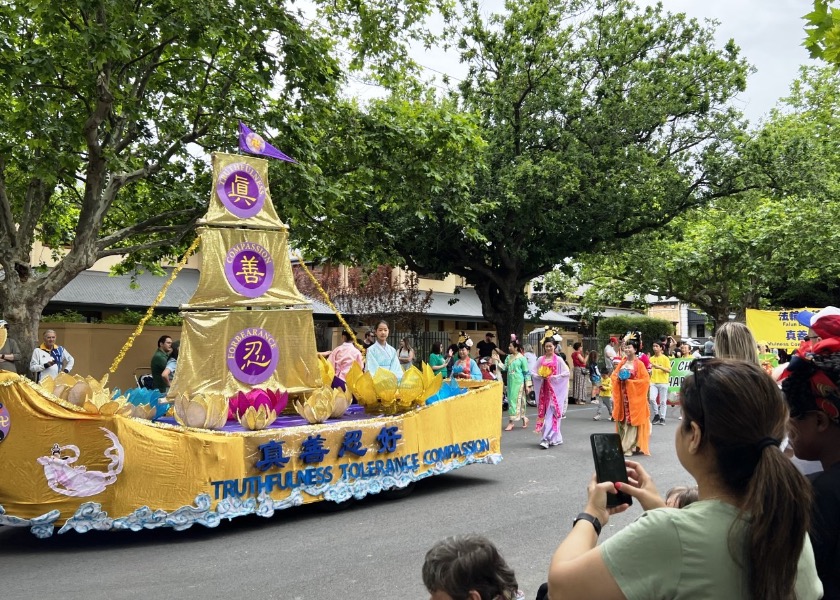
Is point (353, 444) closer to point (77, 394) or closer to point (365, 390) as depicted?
point (365, 390)

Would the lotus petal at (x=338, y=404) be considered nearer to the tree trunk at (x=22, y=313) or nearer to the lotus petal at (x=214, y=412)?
the lotus petal at (x=214, y=412)

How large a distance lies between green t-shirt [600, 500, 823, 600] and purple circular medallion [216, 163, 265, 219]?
7.60m

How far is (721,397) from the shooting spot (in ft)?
5.59

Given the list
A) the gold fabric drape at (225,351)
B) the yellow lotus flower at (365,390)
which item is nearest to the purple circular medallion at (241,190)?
the gold fabric drape at (225,351)

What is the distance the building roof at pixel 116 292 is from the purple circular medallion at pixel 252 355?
1176cm

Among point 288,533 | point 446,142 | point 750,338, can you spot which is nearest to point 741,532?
point 750,338

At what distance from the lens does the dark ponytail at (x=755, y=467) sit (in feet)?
5.22

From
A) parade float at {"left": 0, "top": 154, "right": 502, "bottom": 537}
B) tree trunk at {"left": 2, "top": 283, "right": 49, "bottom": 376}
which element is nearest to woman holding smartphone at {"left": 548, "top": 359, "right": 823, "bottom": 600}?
parade float at {"left": 0, "top": 154, "right": 502, "bottom": 537}

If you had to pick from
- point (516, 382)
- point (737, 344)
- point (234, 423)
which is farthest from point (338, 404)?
point (516, 382)

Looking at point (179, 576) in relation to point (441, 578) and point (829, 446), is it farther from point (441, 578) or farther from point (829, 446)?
point (829, 446)

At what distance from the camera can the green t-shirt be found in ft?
5.20

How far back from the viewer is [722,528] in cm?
162

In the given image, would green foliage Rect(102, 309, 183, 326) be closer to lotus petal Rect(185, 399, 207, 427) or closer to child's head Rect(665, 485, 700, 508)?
lotus petal Rect(185, 399, 207, 427)

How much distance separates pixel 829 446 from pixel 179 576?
4.49m
